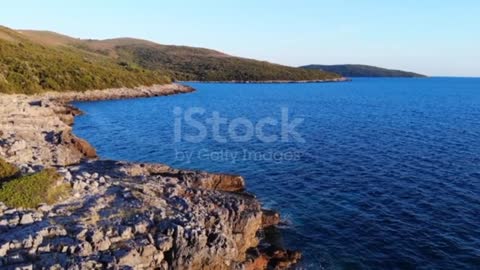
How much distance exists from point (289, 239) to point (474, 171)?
87.5ft

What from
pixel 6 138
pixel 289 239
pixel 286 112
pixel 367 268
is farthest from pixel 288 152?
pixel 286 112

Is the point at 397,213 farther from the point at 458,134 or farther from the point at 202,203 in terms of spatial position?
the point at 458,134

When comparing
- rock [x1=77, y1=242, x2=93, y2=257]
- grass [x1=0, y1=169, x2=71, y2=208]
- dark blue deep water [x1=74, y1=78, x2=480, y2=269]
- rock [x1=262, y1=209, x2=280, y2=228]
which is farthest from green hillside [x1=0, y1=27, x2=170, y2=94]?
rock [x1=77, y1=242, x2=93, y2=257]

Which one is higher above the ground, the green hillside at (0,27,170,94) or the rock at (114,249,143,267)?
the green hillside at (0,27,170,94)

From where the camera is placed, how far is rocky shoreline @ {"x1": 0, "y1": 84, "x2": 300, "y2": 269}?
68.6 ft

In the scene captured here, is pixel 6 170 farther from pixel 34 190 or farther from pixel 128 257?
pixel 128 257

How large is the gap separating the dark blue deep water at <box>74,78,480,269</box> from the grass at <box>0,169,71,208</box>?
54.0ft

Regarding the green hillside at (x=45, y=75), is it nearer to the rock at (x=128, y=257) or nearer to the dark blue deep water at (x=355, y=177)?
the dark blue deep water at (x=355, y=177)

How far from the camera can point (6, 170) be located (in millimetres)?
29125

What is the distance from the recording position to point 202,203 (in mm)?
29547

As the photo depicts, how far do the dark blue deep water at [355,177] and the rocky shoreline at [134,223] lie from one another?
13.0 feet

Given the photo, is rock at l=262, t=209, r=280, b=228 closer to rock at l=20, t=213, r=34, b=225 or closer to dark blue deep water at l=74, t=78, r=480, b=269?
dark blue deep water at l=74, t=78, r=480, b=269

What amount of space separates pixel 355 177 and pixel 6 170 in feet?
106

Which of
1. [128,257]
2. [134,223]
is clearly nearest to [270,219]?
[134,223]
